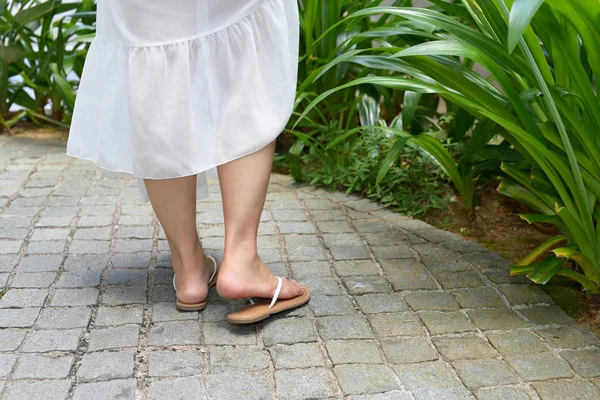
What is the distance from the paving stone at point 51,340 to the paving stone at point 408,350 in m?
0.79

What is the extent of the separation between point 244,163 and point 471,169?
1.16 meters

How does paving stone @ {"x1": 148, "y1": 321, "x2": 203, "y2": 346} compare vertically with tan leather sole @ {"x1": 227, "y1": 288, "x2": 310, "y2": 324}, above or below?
Result: below

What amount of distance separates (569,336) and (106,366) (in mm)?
1189

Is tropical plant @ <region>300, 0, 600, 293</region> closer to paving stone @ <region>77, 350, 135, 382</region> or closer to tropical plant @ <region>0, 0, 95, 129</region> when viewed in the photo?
paving stone @ <region>77, 350, 135, 382</region>

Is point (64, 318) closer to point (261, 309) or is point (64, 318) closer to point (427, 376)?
point (261, 309)

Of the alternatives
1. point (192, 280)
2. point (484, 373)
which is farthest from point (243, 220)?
point (484, 373)

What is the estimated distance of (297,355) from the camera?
1.83m

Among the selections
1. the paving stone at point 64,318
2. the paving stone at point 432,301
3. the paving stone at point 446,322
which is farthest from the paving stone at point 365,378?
the paving stone at point 64,318

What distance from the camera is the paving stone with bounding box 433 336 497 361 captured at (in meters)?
1.84

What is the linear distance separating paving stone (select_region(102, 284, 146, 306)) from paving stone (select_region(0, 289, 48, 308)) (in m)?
0.18

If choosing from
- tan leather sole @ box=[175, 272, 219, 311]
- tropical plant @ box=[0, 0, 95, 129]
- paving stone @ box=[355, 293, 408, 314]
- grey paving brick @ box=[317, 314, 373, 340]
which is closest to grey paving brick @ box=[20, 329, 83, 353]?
tan leather sole @ box=[175, 272, 219, 311]

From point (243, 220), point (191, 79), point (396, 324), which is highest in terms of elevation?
point (191, 79)

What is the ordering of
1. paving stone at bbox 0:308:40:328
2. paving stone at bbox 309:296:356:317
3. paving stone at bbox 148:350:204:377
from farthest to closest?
paving stone at bbox 309:296:356:317
paving stone at bbox 0:308:40:328
paving stone at bbox 148:350:204:377

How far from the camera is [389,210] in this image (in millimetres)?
2883
